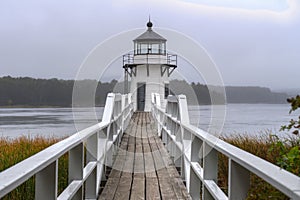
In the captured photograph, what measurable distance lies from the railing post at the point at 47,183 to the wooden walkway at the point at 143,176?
7.49 ft

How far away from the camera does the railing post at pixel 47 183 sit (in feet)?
7.57

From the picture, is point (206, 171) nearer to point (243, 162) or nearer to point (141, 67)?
point (243, 162)

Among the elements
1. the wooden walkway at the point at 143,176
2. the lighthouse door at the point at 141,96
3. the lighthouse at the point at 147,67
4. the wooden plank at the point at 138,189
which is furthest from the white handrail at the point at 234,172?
the lighthouse door at the point at 141,96

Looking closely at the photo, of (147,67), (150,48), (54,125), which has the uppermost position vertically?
(150,48)

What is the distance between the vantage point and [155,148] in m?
8.88

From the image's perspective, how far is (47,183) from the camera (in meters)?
2.34

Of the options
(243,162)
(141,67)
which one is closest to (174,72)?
(141,67)

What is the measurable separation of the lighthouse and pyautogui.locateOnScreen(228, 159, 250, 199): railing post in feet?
75.0

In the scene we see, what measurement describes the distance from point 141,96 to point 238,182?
79.6 ft

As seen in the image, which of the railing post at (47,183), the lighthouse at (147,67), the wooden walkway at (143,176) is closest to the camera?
the railing post at (47,183)

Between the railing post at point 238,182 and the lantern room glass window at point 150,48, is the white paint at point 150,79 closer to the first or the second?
the lantern room glass window at point 150,48

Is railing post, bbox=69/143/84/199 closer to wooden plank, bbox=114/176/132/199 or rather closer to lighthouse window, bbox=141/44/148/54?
wooden plank, bbox=114/176/132/199

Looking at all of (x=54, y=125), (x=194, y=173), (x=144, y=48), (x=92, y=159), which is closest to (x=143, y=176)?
(x=194, y=173)

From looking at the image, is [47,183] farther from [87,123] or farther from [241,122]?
[241,122]
